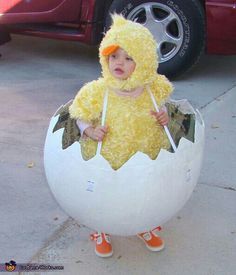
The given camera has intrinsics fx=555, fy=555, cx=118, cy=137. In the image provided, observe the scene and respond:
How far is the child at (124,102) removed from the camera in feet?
7.79

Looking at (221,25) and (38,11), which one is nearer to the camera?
(221,25)

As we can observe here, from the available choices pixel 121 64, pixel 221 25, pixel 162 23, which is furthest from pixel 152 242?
pixel 162 23

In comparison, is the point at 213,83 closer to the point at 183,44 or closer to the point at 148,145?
the point at 183,44

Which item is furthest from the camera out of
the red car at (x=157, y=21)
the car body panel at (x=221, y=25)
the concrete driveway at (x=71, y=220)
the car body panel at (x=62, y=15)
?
the car body panel at (x=62, y=15)

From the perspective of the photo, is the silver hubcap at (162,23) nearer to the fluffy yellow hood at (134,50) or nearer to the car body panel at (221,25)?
the car body panel at (221,25)

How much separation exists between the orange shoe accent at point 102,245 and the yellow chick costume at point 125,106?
0.46m

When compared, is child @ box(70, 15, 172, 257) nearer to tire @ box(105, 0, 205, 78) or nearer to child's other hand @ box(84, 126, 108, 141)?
child's other hand @ box(84, 126, 108, 141)

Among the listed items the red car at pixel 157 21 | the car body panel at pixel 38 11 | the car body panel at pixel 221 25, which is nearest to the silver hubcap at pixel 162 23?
the red car at pixel 157 21

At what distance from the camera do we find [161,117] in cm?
243

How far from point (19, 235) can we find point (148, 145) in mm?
851

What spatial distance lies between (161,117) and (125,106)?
0.54ft

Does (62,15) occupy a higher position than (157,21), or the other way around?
(157,21)

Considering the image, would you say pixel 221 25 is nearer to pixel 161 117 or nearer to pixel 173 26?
pixel 173 26

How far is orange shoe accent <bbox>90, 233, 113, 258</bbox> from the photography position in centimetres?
264
